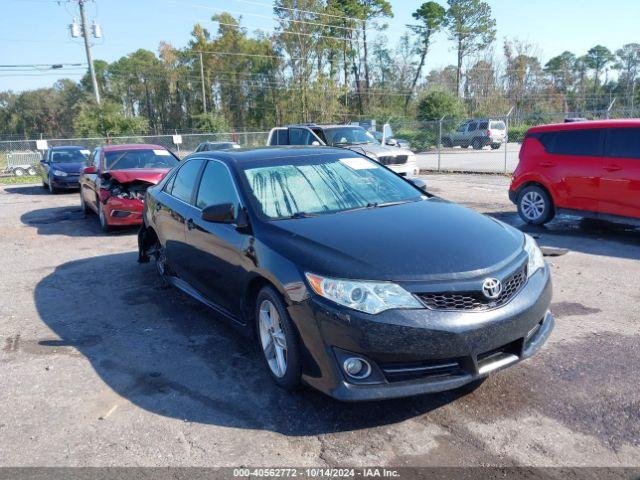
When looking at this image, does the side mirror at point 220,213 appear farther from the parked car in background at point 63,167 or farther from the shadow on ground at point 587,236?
the parked car in background at point 63,167

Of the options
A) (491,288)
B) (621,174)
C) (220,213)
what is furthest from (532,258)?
(621,174)

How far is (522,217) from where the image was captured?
926cm

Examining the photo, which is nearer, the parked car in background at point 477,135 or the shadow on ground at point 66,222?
the shadow on ground at point 66,222

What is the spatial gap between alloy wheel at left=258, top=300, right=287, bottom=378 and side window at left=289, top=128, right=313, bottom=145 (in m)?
11.1

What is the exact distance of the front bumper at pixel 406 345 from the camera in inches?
115

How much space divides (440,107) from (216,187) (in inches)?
1603

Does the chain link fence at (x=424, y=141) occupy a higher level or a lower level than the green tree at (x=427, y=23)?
lower

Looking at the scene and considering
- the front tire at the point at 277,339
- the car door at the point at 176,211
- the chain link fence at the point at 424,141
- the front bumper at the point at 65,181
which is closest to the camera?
the front tire at the point at 277,339

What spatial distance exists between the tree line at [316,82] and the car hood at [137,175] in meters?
32.5

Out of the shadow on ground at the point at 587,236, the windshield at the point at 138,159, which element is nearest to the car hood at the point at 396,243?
the shadow on ground at the point at 587,236

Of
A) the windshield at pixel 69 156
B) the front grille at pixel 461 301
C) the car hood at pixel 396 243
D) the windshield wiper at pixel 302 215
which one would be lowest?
the front grille at pixel 461 301

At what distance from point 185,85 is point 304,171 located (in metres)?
65.7

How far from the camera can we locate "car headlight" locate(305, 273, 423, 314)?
2.97 m

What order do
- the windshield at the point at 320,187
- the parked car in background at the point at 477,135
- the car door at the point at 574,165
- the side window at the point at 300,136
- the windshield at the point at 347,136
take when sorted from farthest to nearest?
the parked car in background at the point at 477,135, the side window at the point at 300,136, the windshield at the point at 347,136, the car door at the point at 574,165, the windshield at the point at 320,187
